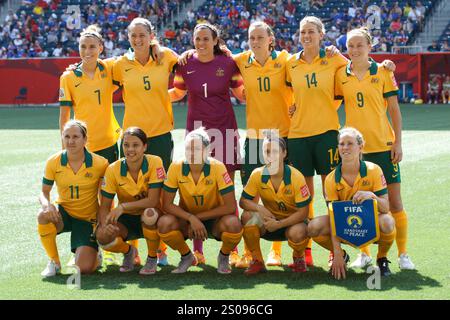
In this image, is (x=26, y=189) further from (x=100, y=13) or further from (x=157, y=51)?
(x=100, y=13)

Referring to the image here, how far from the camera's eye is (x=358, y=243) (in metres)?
6.15

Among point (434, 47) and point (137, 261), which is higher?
point (434, 47)

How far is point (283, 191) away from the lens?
21.1ft

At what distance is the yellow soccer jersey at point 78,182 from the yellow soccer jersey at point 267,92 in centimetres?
133

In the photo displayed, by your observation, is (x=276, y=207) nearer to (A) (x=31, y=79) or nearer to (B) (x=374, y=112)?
(B) (x=374, y=112)

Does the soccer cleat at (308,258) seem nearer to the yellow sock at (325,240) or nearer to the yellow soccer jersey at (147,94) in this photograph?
the yellow sock at (325,240)

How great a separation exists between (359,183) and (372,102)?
0.72 m

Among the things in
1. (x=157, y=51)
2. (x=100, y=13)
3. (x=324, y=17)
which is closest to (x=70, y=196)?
(x=157, y=51)

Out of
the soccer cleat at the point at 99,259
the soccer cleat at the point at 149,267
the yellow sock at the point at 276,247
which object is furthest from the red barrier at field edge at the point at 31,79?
the soccer cleat at the point at 149,267

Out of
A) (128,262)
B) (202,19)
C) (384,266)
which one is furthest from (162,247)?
(202,19)

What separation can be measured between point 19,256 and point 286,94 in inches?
102

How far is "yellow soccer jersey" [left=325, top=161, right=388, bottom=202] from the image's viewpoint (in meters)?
6.20

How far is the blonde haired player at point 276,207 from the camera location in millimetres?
6328

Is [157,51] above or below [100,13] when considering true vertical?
below
